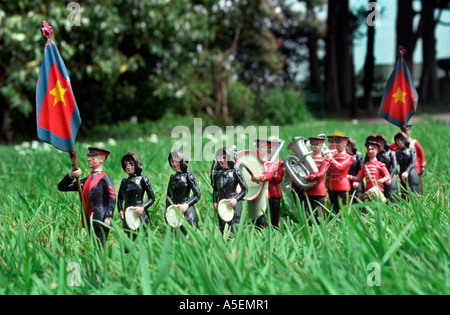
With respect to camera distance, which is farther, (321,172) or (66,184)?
(321,172)

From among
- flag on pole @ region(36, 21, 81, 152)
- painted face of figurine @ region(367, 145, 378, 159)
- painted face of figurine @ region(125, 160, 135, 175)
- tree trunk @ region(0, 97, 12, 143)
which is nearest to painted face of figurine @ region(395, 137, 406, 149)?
painted face of figurine @ region(367, 145, 378, 159)

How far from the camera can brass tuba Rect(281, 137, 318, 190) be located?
8.50 ft

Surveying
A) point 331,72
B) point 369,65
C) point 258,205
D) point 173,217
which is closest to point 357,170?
point 258,205

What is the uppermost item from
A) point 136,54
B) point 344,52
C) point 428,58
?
point 344,52

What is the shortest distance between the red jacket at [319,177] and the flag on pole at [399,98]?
0.77m

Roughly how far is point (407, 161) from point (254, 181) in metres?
A: 1.25

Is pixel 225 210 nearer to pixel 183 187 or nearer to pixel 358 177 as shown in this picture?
pixel 183 187

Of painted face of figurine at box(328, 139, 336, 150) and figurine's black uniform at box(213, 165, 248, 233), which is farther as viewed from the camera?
painted face of figurine at box(328, 139, 336, 150)

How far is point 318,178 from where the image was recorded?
2619 mm

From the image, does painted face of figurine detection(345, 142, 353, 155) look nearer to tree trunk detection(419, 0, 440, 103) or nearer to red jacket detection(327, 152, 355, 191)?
red jacket detection(327, 152, 355, 191)

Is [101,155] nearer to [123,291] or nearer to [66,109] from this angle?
[66,109]

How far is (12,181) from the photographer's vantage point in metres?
4.32

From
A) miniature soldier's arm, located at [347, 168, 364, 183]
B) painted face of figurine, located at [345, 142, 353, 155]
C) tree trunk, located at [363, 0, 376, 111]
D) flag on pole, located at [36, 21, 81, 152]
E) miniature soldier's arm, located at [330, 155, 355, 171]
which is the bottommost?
miniature soldier's arm, located at [347, 168, 364, 183]

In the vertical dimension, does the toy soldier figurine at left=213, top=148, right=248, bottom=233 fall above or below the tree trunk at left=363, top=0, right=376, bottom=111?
below
